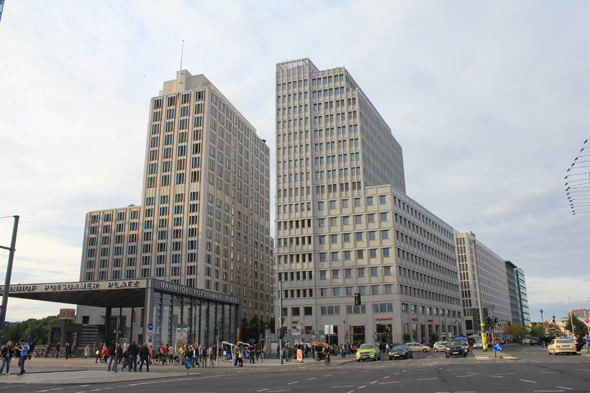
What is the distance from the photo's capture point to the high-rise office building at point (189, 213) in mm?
110750

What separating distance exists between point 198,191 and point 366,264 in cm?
4557

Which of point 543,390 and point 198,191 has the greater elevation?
point 198,191

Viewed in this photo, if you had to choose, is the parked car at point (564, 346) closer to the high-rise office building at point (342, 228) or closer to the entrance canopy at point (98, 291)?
the entrance canopy at point (98, 291)

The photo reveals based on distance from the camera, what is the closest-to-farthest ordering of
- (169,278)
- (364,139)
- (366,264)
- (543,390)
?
(543,390)
(366,264)
(364,139)
(169,278)

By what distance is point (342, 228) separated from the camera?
309 feet

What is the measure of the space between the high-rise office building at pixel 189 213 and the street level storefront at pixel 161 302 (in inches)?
1654

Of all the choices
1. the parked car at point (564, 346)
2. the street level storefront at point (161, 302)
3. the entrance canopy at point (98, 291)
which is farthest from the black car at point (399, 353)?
the entrance canopy at point (98, 291)

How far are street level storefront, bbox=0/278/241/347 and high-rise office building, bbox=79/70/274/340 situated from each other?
42.0 meters

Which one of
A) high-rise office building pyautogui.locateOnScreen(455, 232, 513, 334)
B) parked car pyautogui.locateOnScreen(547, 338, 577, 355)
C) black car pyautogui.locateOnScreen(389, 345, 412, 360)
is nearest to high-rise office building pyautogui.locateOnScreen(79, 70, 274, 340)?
black car pyautogui.locateOnScreen(389, 345, 412, 360)

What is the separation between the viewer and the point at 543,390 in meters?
14.3

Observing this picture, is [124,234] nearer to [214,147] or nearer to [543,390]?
[214,147]

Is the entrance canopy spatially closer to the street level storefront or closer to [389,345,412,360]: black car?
the street level storefront

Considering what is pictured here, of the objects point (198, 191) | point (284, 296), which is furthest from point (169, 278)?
point (284, 296)

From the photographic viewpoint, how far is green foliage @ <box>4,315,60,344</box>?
446ft
